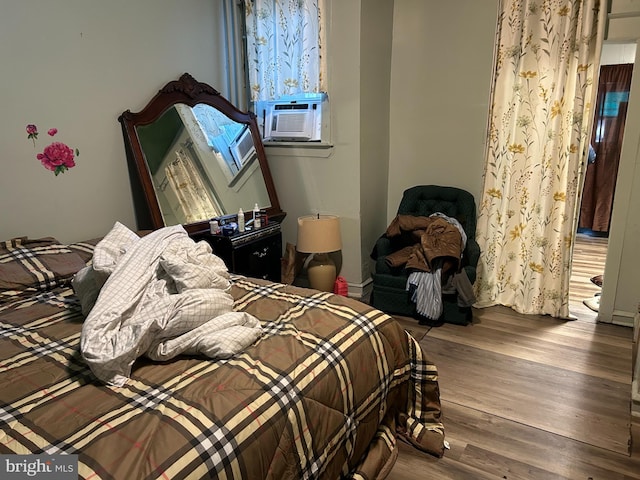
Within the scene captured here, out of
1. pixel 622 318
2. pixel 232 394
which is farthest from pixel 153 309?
pixel 622 318

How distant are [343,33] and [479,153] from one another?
1.39 m

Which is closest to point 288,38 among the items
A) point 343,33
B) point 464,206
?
point 343,33

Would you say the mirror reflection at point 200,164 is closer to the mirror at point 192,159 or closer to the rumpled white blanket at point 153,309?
the mirror at point 192,159

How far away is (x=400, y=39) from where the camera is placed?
364 cm

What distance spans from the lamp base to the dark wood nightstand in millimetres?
258

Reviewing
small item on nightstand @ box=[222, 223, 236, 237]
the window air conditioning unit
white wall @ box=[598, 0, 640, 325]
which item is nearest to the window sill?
the window air conditioning unit

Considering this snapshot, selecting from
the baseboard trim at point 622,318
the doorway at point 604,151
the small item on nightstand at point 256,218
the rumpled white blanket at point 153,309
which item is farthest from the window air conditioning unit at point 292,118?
the doorway at point 604,151

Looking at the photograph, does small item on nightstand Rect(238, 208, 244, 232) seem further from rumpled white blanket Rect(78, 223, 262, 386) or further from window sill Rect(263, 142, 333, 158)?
rumpled white blanket Rect(78, 223, 262, 386)

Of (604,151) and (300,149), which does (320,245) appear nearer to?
(300,149)

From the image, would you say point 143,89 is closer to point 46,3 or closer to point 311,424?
point 46,3

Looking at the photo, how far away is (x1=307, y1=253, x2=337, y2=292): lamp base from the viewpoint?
347 centimetres

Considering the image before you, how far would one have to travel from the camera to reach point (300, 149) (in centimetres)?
368

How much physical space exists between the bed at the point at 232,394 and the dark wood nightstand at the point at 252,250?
804 mm

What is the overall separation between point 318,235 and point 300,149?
31.6 inches
